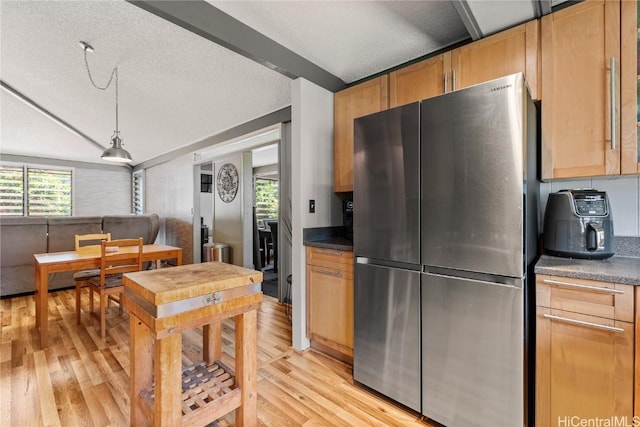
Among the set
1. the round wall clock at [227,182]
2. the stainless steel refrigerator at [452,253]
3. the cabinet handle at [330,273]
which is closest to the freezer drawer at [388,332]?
the stainless steel refrigerator at [452,253]

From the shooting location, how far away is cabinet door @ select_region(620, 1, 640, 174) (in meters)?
1.34

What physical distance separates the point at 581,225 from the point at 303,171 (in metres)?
1.78

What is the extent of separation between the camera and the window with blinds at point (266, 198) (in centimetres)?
795

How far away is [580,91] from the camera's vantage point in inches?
57.2

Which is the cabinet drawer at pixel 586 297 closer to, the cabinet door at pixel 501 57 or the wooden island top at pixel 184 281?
the cabinet door at pixel 501 57

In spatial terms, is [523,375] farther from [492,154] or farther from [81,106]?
[81,106]

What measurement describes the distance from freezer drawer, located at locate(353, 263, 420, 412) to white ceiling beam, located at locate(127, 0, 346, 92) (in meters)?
1.63

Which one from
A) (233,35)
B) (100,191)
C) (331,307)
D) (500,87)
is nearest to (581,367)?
(500,87)

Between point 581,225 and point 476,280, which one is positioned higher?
point 581,225

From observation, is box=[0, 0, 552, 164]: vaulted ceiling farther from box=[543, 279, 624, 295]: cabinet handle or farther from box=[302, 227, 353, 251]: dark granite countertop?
box=[543, 279, 624, 295]: cabinet handle

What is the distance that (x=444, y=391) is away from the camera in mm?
1438

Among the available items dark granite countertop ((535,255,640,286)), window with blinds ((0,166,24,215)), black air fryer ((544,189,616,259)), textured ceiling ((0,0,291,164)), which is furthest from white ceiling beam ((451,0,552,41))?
window with blinds ((0,166,24,215))

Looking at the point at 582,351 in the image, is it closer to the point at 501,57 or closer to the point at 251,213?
the point at 501,57

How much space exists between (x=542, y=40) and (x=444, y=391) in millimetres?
1977
